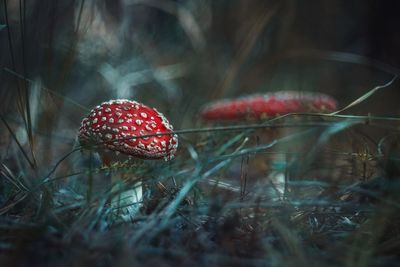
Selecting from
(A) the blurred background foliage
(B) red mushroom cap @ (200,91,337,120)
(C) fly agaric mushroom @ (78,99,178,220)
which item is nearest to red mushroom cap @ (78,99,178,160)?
(C) fly agaric mushroom @ (78,99,178,220)

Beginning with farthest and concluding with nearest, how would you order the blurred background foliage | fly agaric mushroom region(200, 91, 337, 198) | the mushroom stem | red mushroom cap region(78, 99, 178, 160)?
1. fly agaric mushroom region(200, 91, 337, 198)
2. red mushroom cap region(78, 99, 178, 160)
3. the mushroom stem
4. the blurred background foliage

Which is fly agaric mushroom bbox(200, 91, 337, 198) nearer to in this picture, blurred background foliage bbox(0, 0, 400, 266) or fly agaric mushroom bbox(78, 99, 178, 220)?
blurred background foliage bbox(0, 0, 400, 266)

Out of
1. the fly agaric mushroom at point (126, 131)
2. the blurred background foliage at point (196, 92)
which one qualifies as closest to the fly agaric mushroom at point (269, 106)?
the blurred background foliage at point (196, 92)

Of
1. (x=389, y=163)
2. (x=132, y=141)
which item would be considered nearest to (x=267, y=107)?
(x=132, y=141)

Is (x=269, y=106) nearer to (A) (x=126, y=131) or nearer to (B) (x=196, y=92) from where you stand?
(A) (x=126, y=131)

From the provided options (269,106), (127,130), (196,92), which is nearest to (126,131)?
(127,130)

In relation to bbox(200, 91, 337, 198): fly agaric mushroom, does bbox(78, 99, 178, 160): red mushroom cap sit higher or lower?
lower
